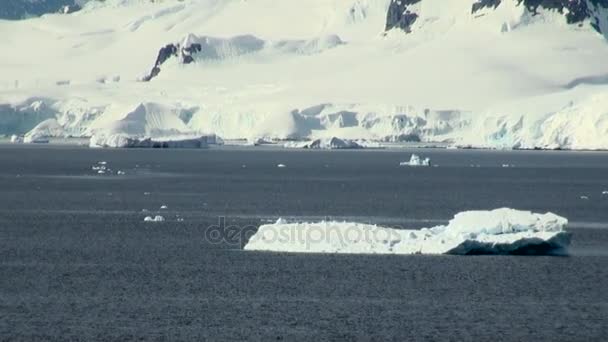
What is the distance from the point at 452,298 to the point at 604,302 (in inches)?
149

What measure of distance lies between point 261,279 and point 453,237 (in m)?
7.55

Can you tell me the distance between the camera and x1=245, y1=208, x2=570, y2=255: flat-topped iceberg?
149ft

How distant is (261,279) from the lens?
1640 inches

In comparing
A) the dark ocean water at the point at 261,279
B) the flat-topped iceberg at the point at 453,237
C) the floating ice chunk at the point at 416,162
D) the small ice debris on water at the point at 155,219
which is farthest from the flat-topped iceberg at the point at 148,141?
the flat-topped iceberg at the point at 453,237

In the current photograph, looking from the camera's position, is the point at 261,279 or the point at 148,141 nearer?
the point at 261,279

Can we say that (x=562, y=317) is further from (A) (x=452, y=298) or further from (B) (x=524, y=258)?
(B) (x=524, y=258)

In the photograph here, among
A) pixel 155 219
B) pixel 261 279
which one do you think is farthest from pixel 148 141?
pixel 261 279

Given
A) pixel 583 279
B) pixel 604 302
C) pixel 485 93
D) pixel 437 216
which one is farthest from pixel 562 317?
pixel 485 93

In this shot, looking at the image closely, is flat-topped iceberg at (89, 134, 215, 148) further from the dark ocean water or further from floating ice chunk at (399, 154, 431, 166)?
the dark ocean water

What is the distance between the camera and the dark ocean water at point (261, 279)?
34.3m

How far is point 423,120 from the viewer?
568 ft

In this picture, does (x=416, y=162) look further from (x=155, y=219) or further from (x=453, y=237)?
(x=453, y=237)

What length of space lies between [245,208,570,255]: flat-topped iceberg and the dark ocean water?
19.2 inches

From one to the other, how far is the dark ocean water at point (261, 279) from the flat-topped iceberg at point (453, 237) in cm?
49
